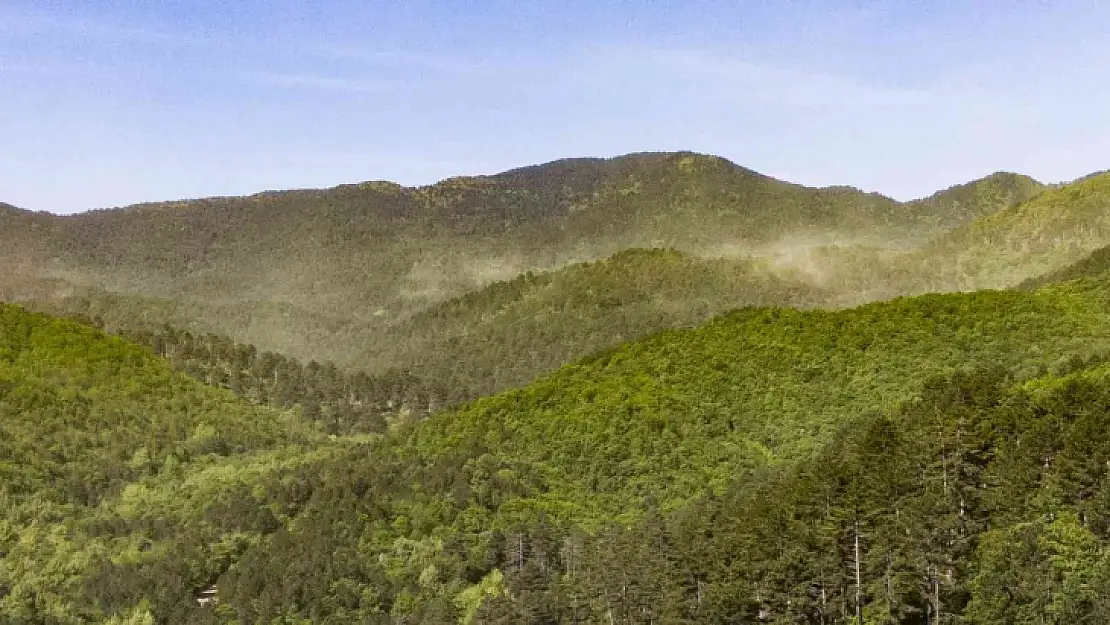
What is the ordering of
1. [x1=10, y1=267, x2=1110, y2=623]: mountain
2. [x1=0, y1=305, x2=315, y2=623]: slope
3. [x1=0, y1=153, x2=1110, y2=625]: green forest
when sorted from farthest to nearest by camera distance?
[x1=0, y1=305, x2=315, y2=623]: slope, [x1=10, y1=267, x2=1110, y2=623]: mountain, [x1=0, y1=153, x2=1110, y2=625]: green forest

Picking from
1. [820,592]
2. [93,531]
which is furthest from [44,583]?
[820,592]

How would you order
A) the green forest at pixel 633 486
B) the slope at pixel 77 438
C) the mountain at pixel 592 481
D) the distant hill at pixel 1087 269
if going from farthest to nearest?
1. the distant hill at pixel 1087 269
2. the slope at pixel 77 438
3. the mountain at pixel 592 481
4. the green forest at pixel 633 486

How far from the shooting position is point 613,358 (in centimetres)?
12075

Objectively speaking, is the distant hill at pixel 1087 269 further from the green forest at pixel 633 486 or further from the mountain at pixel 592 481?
the mountain at pixel 592 481

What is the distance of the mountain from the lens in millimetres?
58500

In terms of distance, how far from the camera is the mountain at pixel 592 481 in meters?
58.5

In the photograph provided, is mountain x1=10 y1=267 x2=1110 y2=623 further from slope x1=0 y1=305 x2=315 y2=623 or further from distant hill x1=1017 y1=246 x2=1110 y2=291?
distant hill x1=1017 y1=246 x2=1110 y2=291

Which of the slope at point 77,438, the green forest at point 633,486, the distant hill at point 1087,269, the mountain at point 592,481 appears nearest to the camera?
the green forest at point 633,486

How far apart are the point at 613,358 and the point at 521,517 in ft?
125

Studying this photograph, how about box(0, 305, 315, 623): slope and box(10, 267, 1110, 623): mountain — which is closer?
box(10, 267, 1110, 623): mountain

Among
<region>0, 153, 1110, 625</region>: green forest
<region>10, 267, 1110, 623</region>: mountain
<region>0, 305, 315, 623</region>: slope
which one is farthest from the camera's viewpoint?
<region>0, 305, 315, 623</region>: slope

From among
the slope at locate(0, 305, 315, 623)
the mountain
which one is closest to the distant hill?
the mountain

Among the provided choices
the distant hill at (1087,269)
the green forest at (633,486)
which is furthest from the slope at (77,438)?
the distant hill at (1087,269)

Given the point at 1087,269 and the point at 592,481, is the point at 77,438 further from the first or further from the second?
the point at 1087,269
